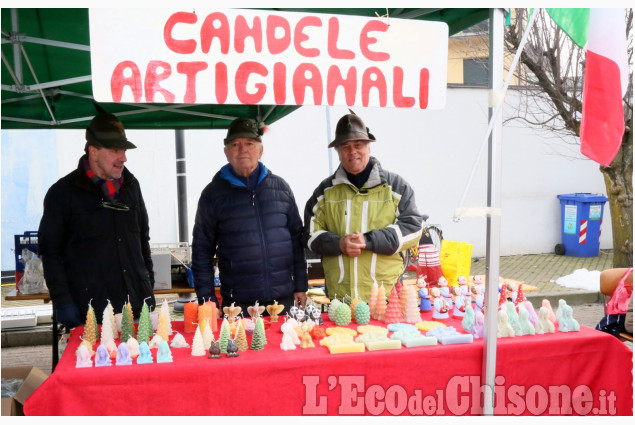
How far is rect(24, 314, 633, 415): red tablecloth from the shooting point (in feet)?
7.21

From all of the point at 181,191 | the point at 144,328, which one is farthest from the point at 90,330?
the point at 181,191

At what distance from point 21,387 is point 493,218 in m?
2.35

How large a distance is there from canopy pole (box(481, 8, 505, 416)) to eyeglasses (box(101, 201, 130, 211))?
204cm

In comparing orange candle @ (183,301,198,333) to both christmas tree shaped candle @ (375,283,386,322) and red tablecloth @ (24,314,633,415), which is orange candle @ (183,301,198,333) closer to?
red tablecloth @ (24,314,633,415)

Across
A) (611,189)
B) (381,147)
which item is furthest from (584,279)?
(381,147)

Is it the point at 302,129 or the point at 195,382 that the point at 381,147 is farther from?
the point at 195,382

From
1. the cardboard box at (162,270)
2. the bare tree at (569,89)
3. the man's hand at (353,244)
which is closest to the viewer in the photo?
the man's hand at (353,244)

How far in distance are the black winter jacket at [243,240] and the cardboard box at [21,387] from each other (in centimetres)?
91

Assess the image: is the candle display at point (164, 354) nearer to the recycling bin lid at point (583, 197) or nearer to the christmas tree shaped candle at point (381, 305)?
the christmas tree shaped candle at point (381, 305)

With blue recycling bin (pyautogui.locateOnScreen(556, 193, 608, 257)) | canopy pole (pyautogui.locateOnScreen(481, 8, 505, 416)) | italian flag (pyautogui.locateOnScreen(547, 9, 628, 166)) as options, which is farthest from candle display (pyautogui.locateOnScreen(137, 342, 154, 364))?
blue recycling bin (pyautogui.locateOnScreen(556, 193, 608, 257))

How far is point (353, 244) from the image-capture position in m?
2.91

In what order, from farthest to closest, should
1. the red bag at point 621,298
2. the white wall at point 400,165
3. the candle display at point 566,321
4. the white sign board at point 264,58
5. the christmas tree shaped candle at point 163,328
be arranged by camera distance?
the white wall at point 400,165
the red bag at point 621,298
the candle display at point 566,321
the christmas tree shaped candle at point 163,328
the white sign board at point 264,58

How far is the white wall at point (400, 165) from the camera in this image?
328 inches

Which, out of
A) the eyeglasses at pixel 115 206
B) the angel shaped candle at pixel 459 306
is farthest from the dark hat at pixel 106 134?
the angel shaped candle at pixel 459 306
